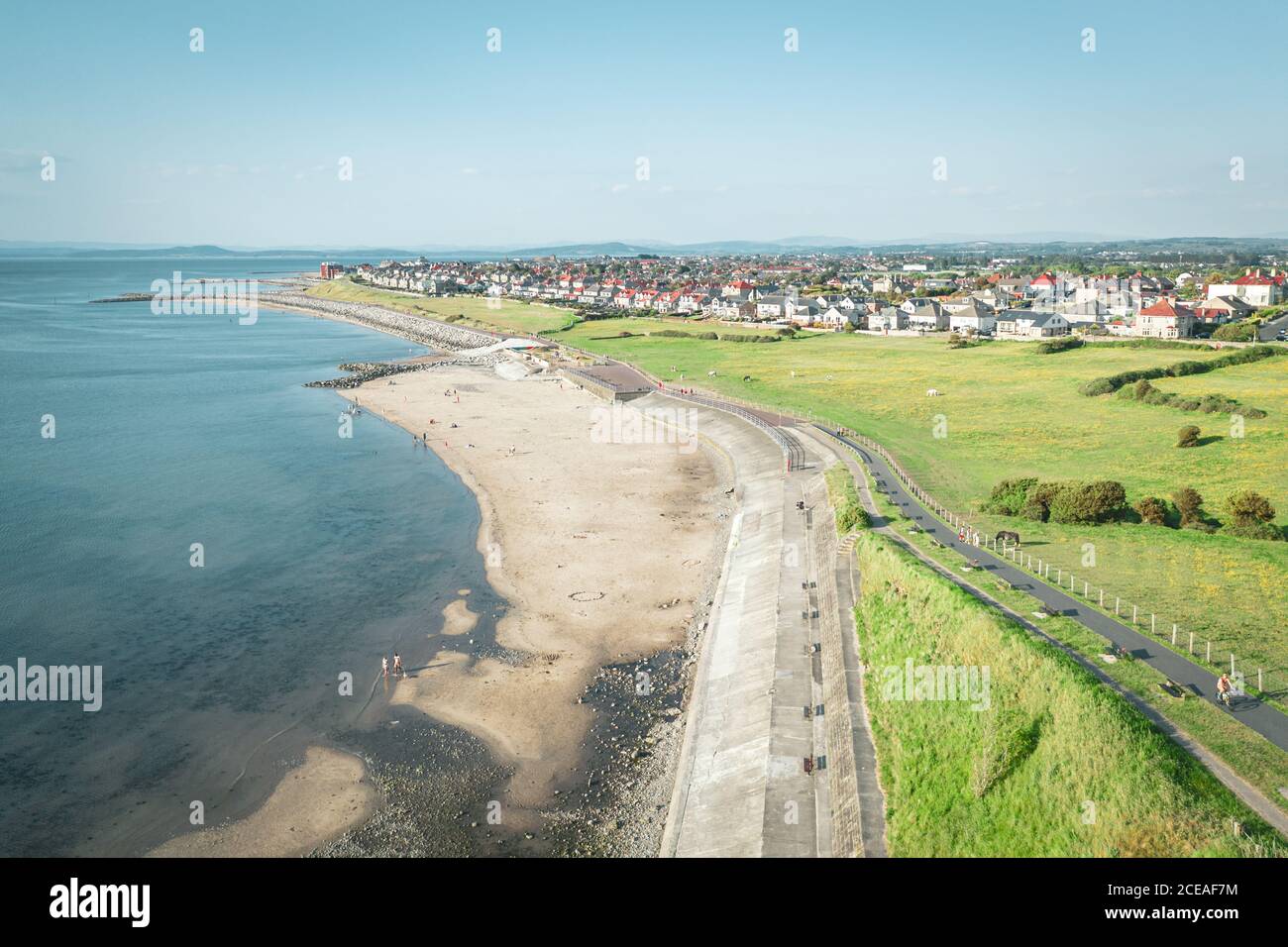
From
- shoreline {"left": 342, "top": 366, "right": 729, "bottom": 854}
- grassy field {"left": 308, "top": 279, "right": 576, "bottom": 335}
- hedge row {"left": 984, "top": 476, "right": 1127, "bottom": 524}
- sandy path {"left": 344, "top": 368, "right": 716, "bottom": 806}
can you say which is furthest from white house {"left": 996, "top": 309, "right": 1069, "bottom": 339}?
shoreline {"left": 342, "top": 366, "right": 729, "bottom": 854}

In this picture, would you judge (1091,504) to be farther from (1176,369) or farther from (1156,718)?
(1176,369)

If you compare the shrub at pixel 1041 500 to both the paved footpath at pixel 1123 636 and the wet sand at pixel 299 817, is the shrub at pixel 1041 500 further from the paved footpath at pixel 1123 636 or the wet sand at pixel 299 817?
the wet sand at pixel 299 817

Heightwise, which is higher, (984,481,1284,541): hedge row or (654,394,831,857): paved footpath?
(984,481,1284,541): hedge row

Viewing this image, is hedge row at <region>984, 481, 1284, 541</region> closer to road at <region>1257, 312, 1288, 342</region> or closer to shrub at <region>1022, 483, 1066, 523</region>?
shrub at <region>1022, 483, 1066, 523</region>

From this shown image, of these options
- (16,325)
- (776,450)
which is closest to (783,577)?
(776,450)

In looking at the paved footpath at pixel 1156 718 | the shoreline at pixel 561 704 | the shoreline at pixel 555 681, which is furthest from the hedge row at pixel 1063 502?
the shoreline at pixel 555 681
